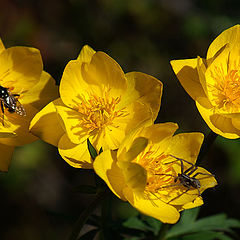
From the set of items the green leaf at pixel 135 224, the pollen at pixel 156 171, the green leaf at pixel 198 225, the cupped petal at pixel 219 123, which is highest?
the cupped petal at pixel 219 123

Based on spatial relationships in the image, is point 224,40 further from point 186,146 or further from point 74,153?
point 74,153

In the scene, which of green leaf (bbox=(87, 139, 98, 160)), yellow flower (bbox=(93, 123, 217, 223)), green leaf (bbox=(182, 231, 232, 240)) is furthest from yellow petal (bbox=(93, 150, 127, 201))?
green leaf (bbox=(182, 231, 232, 240))

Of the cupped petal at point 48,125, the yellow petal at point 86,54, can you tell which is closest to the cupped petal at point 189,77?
the yellow petal at point 86,54

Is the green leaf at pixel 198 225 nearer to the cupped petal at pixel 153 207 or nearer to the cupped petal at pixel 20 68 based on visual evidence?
the cupped petal at pixel 153 207

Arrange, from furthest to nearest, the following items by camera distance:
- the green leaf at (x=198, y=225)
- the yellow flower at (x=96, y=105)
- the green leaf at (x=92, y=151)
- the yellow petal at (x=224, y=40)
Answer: the green leaf at (x=198, y=225), the yellow petal at (x=224, y=40), the yellow flower at (x=96, y=105), the green leaf at (x=92, y=151)

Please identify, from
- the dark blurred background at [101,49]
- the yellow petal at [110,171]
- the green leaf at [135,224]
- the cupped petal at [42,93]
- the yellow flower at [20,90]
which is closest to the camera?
the yellow petal at [110,171]

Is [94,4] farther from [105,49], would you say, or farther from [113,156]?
[113,156]

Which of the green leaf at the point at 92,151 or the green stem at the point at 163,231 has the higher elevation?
the green leaf at the point at 92,151

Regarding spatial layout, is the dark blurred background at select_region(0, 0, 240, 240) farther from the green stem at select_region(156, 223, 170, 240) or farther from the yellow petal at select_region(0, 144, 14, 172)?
the yellow petal at select_region(0, 144, 14, 172)
